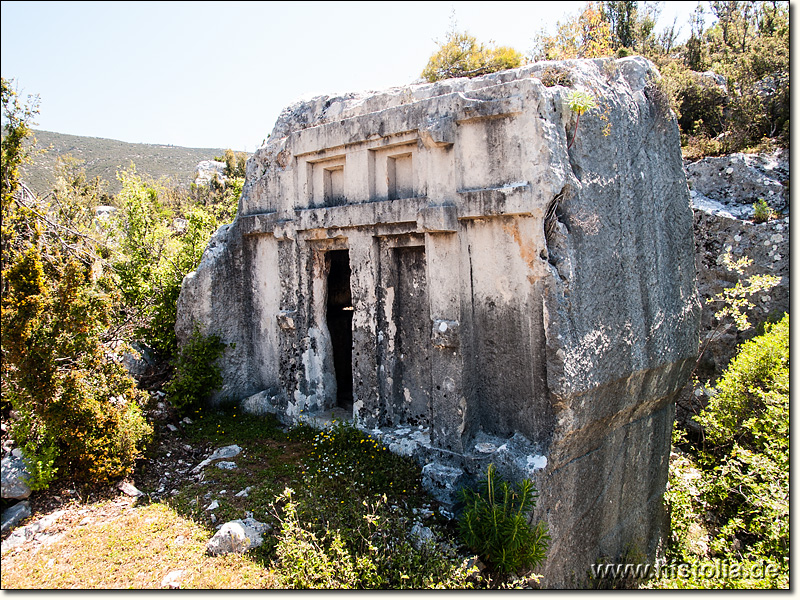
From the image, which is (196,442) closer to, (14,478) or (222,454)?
(222,454)

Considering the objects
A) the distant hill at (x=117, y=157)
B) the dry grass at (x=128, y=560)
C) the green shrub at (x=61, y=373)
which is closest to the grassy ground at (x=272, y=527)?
the dry grass at (x=128, y=560)

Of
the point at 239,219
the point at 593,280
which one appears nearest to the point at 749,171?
the point at 593,280

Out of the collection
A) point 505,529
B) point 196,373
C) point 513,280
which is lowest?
point 505,529

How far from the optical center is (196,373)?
7469 mm

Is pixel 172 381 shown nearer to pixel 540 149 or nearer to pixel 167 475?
pixel 167 475

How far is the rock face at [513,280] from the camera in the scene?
4.90m

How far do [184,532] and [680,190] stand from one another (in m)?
6.21

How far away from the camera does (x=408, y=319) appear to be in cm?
607

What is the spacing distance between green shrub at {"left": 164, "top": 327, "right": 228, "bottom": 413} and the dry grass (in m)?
2.41

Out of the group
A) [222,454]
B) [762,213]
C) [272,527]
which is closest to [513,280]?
[272,527]

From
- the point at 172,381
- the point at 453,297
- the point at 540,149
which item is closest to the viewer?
the point at 540,149

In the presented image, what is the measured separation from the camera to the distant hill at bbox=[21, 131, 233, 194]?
2645 centimetres

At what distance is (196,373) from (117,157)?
2729 cm

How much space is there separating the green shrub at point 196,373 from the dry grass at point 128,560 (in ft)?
7.91
